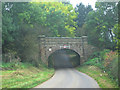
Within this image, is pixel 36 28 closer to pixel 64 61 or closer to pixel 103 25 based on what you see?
pixel 103 25

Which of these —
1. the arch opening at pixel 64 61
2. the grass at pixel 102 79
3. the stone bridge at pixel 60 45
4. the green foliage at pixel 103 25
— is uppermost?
the green foliage at pixel 103 25

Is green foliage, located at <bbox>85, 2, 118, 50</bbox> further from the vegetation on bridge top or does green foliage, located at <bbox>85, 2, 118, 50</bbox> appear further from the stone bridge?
the stone bridge

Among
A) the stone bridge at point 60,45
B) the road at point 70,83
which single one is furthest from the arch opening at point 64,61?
the road at point 70,83

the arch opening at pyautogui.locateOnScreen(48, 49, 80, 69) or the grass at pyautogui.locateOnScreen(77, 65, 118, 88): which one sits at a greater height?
the grass at pyautogui.locateOnScreen(77, 65, 118, 88)

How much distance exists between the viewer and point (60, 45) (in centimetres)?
2769

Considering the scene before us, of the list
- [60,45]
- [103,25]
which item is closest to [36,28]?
[60,45]

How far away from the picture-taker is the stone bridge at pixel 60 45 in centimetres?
2747

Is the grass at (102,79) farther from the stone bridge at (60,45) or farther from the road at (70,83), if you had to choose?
the stone bridge at (60,45)

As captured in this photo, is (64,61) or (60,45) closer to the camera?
(60,45)

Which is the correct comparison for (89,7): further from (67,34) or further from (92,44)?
(92,44)

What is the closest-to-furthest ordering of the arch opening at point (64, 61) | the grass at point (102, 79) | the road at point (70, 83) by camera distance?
the road at point (70, 83) → the grass at point (102, 79) → the arch opening at point (64, 61)

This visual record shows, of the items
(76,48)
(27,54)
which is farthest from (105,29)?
(27,54)

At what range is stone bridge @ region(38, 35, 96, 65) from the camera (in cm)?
2747

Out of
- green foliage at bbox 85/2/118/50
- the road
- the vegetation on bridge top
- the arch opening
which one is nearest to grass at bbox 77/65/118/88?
the road
